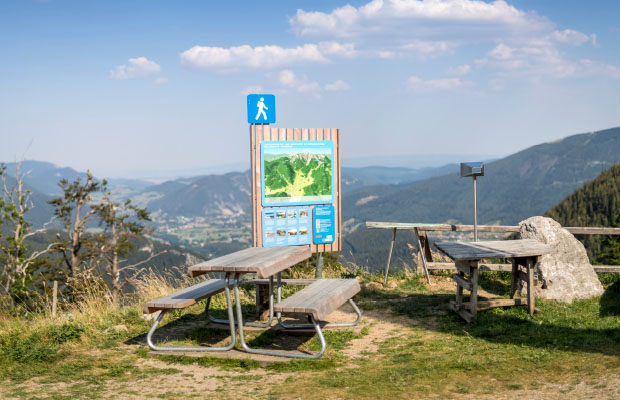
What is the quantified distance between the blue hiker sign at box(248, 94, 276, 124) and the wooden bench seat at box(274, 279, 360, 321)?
2741 millimetres

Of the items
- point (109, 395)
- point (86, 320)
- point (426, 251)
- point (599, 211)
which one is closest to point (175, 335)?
point (86, 320)

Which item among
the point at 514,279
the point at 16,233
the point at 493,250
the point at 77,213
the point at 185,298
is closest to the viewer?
the point at 185,298

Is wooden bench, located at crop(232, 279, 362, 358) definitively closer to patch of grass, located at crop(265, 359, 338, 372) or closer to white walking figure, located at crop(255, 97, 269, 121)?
patch of grass, located at crop(265, 359, 338, 372)

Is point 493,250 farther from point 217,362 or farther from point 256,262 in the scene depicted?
point 217,362

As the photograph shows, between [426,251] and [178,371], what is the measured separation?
6150 mm

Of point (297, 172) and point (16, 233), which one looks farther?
point (16, 233)

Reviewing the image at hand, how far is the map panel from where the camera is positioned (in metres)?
8.73

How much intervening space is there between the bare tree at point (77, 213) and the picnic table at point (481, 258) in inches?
1121


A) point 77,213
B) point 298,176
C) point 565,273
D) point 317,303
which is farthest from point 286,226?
point 77,213

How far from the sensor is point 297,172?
890cm

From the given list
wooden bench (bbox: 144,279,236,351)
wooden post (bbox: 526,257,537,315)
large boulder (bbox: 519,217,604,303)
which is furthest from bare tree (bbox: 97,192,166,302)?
wooden post (bbox: 526,257,537,315)

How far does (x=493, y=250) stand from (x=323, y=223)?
2713 mm

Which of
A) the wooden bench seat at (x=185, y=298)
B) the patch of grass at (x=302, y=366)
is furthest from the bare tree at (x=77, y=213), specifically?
the patch of grass at (x=302, y=366)

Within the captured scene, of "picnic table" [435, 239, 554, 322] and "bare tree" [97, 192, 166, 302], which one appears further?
"bare tree" [97, 192, 166, 302]
